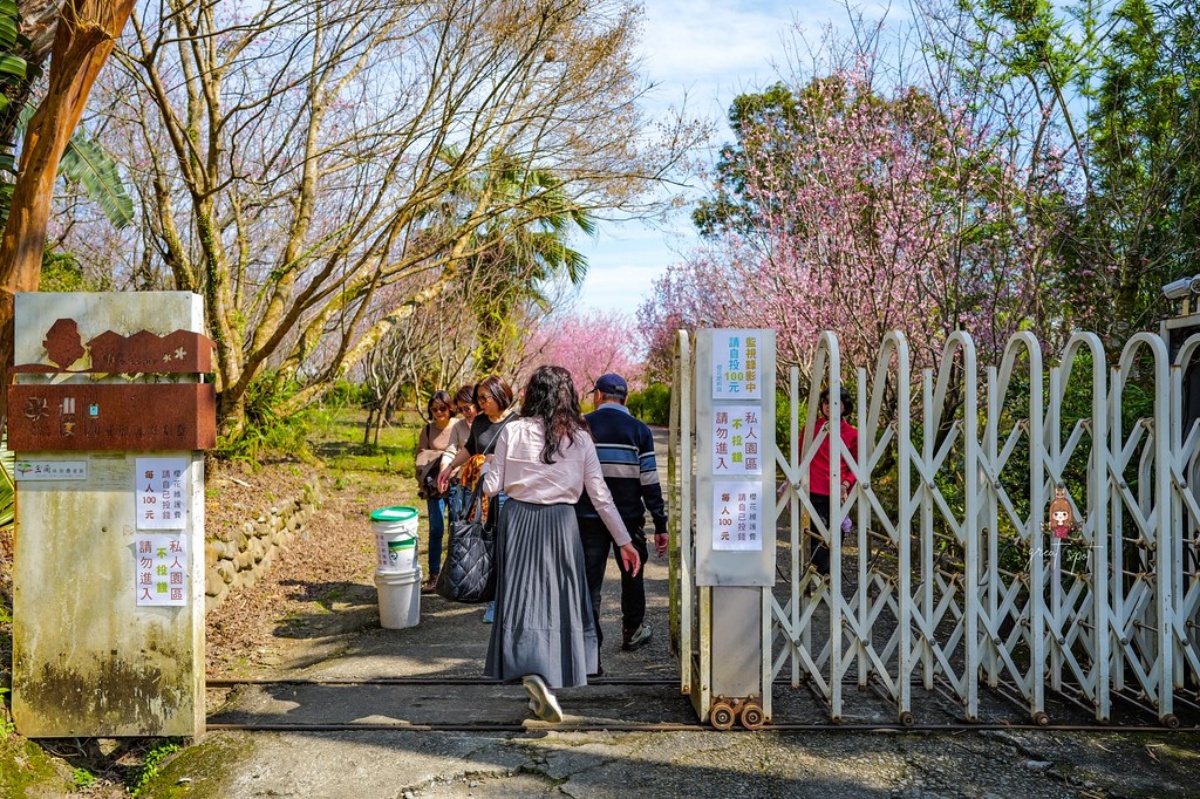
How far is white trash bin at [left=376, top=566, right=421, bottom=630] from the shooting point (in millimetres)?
6910

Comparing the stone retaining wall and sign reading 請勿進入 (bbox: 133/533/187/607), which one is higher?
sign reading 請勿進入 (bbox: 133/533/187/607)

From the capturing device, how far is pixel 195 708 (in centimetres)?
465

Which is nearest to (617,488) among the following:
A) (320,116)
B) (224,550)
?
(224,550)

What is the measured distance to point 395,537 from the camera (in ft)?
22.2

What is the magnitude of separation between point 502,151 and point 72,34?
443cm

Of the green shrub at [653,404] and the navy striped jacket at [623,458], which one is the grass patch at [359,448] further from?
the green shrub at [653,404]

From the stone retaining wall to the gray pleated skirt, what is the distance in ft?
8.59

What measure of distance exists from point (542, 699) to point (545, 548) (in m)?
0.77

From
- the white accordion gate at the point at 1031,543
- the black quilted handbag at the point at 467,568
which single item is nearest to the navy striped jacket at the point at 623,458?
the white accordion gate at the point at 1031,543

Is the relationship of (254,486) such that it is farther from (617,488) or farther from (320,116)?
(617,488)

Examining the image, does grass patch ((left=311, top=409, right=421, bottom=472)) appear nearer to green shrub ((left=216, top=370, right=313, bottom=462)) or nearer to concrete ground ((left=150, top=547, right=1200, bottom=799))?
green shrub ((left=216, top=370, right=313, bottom=462))

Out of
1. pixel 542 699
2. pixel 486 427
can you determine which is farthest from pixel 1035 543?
pixel 486 427

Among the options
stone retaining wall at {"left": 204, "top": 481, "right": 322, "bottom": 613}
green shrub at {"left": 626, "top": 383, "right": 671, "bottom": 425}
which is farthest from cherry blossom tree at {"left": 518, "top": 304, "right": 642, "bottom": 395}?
stone retaining wall at {"left": 204, "top": 481, "right": 322, "bottom": 613}

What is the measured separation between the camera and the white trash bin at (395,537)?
6734mm
